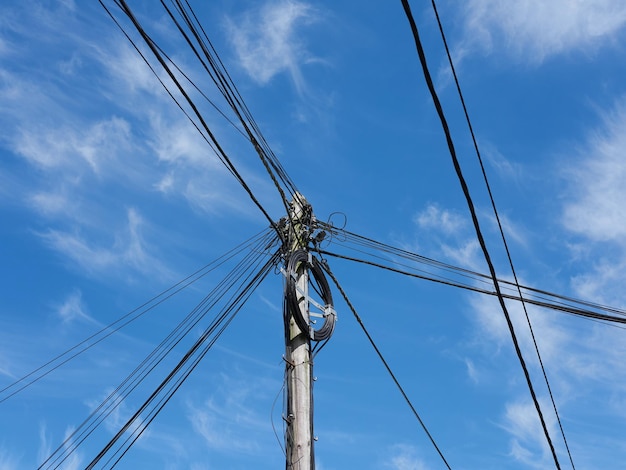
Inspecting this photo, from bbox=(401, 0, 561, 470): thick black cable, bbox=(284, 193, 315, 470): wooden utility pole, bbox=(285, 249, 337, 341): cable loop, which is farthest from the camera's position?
bbox=(285, 249, 337, 341): cable loop

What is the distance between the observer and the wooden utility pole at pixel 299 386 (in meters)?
6.47

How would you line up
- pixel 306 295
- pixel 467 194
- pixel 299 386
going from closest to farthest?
pixel 467 194
pixel 299 386
pixel 306 295

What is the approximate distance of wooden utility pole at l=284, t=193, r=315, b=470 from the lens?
6.47 meters

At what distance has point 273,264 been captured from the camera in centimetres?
924

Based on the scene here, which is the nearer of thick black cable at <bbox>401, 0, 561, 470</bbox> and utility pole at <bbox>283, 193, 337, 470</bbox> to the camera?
thick black cable at <bbox>401, 0, 561, 470</bbox>

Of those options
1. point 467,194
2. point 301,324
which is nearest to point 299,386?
point 301,324

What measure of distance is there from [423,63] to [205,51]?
2.71 m

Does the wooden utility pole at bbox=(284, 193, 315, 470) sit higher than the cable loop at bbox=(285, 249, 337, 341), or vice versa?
the cable loop at bbox=(285, 249, 337, 341)

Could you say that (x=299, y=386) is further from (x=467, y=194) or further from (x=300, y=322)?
(x=467, y=194)

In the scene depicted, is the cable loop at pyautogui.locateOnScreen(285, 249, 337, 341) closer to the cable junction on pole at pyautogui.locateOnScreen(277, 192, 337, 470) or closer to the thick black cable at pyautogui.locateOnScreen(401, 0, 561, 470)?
the cable junction on pole at pyautogui.locateOnScreen(277, 192, 337, 470)

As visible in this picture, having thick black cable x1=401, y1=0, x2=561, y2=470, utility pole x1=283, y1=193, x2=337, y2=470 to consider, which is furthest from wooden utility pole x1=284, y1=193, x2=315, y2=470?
thick black cable x1=401, y1=0, x2=561, y2=470

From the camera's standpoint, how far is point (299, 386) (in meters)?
6.96

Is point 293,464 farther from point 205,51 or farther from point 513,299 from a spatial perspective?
point 205,51

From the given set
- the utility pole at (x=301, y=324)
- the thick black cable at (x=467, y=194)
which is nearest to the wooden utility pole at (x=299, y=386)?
the utility pole at (x=301, y=324)
